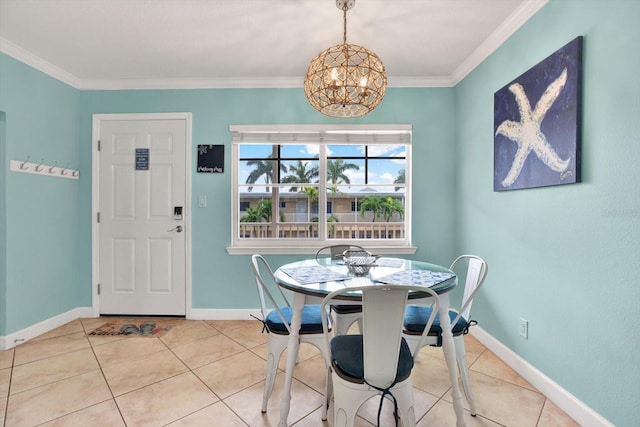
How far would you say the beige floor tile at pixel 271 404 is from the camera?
62.3 inches

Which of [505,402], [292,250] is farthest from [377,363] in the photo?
[292,250]

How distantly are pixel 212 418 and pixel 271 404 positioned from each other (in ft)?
1.03

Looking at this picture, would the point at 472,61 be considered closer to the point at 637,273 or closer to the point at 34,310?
the point at 637,273

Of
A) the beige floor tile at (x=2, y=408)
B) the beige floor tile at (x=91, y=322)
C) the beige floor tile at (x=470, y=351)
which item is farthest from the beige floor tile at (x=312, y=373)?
the beige floor tile at (x=91, y=322)

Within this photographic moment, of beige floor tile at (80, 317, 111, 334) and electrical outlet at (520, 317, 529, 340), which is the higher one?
electrical outlet at (520, 317, 529, 340)

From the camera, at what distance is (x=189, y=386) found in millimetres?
1879

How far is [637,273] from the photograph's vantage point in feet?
4.28

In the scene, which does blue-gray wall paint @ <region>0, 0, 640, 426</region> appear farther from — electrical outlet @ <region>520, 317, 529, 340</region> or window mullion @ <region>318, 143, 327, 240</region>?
window mullion @ <region>318, 143, 327, 240</region>

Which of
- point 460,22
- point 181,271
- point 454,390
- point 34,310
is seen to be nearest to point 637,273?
point 454,390

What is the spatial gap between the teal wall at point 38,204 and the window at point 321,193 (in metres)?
1.62

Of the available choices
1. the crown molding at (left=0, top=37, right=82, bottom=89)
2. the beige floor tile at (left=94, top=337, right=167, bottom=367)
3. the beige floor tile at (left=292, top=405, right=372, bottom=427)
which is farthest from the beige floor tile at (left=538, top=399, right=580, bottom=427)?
the crown molding at (left=0, top=37, right=82, bottom=89)

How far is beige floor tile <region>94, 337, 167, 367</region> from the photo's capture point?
223 centimetres

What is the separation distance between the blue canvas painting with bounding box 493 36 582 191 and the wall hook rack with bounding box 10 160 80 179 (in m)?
3.79

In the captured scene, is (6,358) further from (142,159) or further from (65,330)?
(142,159)
